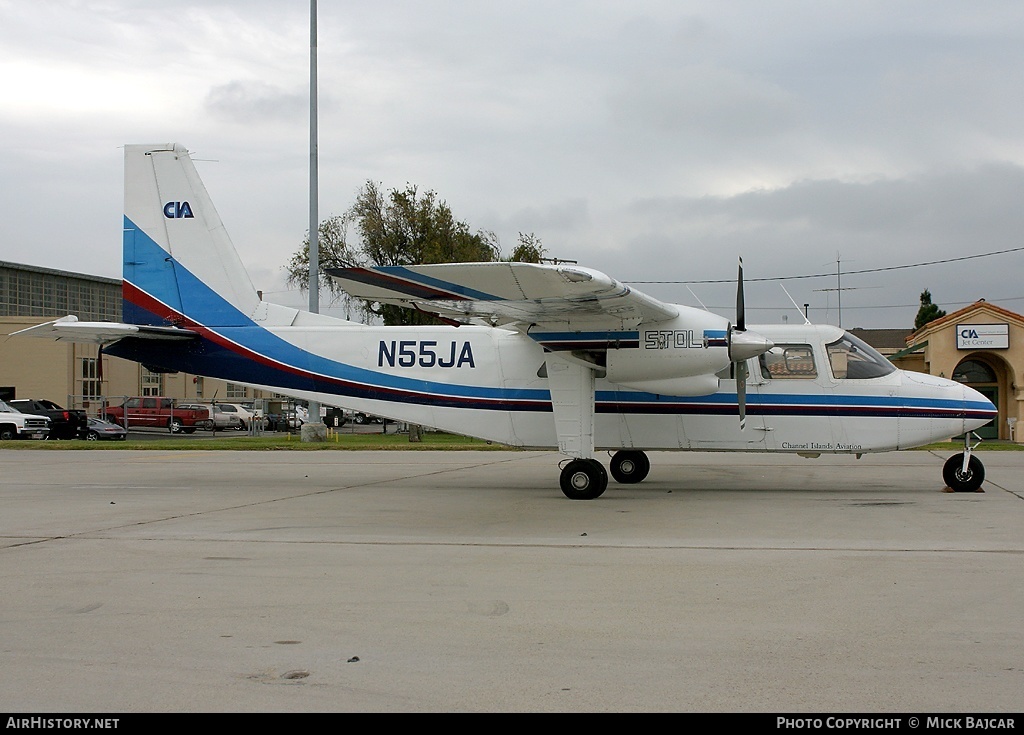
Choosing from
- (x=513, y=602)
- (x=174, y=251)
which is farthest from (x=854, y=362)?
(x=174, y=251)

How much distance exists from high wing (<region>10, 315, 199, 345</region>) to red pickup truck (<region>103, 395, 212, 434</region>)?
1458 inches

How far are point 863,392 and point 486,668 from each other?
35.3 feet

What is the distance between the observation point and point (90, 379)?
192 feet

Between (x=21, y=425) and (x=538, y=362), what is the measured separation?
31.8 m

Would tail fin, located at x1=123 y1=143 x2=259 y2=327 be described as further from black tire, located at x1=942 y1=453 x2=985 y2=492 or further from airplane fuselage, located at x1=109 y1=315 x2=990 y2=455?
black tire, located at x1=942 y1=453 x2=985 y2=492

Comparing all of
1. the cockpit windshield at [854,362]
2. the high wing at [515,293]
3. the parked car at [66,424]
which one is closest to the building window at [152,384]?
the parked car at [66,424]

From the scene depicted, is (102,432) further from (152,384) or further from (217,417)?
(152,384)

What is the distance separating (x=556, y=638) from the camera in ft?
18.6

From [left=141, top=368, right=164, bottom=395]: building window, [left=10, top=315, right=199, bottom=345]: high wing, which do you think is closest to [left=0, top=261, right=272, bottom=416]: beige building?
[left=141, top=368, right=164, bottom=395]: building window

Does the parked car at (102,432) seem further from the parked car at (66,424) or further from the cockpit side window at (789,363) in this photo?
the cockpit side window at (789,363)

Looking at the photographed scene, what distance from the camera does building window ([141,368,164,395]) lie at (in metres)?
65.9
